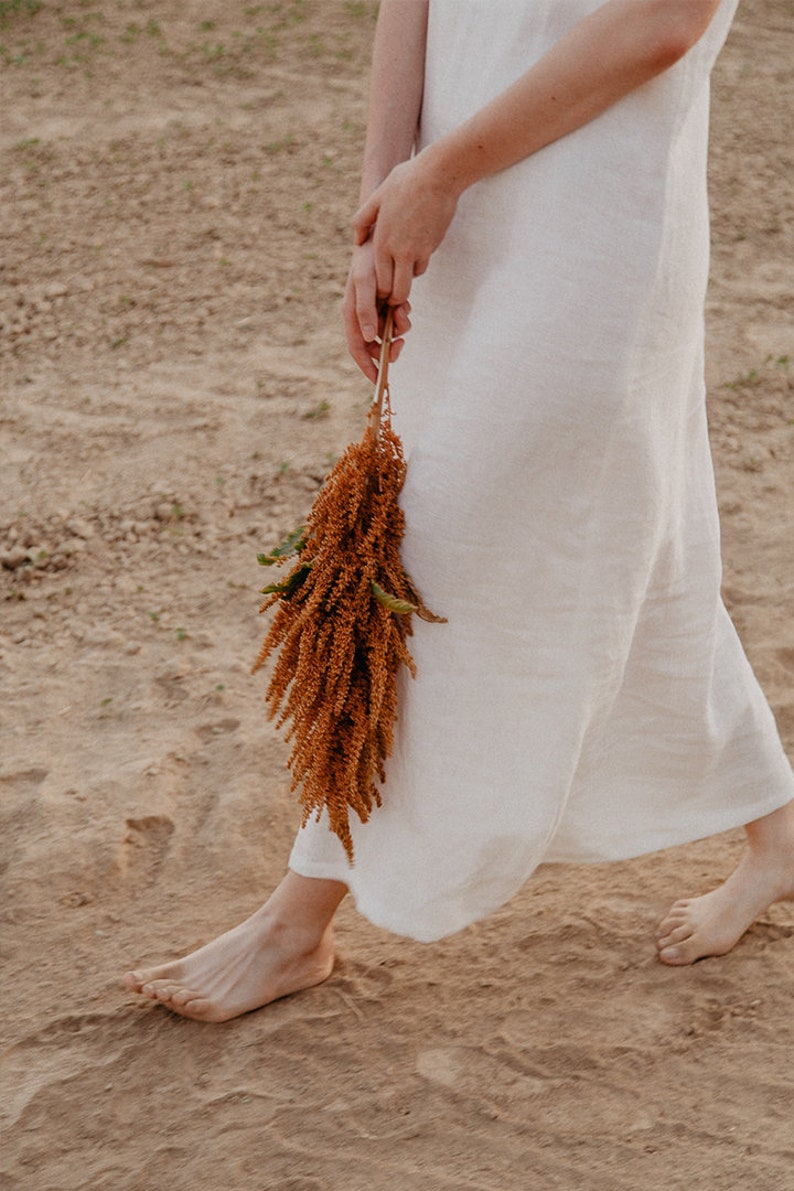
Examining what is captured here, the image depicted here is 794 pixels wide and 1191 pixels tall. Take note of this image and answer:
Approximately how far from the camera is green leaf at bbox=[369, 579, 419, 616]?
5.85 ft

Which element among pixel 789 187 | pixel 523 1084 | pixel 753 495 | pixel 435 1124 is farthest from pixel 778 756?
pixel 789 187

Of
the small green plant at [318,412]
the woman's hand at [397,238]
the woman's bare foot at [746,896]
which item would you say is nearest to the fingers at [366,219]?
the woman's hand at [397,238]

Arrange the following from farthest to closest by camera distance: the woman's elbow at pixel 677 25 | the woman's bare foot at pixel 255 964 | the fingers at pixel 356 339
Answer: the woman's bare foot at pixel 255 964 < the fingers at pixel 356 339 < the woman's elbow at pixel 677 25

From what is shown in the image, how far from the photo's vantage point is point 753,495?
3727 millimetres

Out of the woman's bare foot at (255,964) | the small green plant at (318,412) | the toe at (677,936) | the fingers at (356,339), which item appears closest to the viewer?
the fingers at (356,339)

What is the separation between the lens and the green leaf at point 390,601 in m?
1.78

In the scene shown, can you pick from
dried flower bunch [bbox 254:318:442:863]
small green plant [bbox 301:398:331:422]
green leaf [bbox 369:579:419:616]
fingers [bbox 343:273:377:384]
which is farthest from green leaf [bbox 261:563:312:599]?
small green plant [bbox 301:398:331:422]

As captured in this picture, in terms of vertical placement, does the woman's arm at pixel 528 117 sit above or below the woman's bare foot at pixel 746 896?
above

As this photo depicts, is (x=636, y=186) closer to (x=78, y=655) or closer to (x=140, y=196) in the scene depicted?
(x=78, y=655)

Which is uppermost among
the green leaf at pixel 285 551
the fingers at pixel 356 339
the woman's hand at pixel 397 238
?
the woman's hand at pixel 397 238

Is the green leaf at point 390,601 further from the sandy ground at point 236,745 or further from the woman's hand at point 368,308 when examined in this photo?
the sandy ground at point 236,745

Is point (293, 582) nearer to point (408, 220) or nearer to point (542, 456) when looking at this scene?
point (542, 456)

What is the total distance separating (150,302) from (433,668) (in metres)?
3.13

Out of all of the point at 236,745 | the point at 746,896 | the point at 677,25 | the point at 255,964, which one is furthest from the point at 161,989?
the point at 677,25
